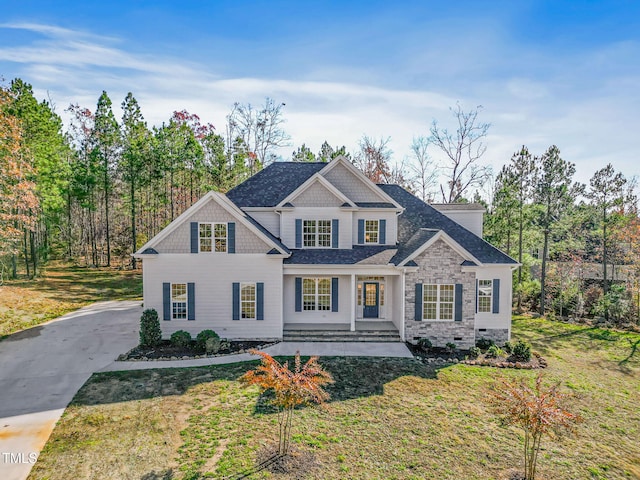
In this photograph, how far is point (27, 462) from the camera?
7.35 meters

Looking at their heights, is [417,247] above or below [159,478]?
above

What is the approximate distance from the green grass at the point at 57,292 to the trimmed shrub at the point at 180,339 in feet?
27.8

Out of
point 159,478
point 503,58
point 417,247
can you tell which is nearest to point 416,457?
point 159,478

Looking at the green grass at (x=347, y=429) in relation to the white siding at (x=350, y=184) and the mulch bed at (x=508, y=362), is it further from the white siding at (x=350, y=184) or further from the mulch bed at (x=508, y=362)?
the white siding at (x=350, y=184)

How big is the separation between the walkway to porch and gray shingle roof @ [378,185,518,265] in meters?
3.18

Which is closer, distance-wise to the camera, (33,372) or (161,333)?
(33,372)

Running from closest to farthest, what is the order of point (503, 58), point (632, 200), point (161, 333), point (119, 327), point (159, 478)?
1. point (159, 478)
2. point (503, 58)
3. point (161, 333)
4. point (119, 327)
5. point (632, 200)

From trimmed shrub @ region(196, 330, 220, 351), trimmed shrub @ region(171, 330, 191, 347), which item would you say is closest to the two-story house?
trimmed shrub @ region(171, 330, 191, 347)

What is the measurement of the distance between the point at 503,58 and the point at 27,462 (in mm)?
18968

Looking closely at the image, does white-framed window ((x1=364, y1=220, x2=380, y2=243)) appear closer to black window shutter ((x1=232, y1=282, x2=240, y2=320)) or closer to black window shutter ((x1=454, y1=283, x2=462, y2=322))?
black window shutter ((x1=454, y1=283, x2=462, y2=322))

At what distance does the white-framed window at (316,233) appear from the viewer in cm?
1733

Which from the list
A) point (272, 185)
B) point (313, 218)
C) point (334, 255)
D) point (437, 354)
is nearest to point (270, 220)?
point (313, 218)

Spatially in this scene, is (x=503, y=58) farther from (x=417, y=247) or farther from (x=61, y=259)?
(x=61, y=259)

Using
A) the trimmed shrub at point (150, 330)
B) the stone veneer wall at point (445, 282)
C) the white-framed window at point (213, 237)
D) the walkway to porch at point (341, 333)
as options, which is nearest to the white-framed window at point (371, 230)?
the stone veneer wall at point (445, 282)
